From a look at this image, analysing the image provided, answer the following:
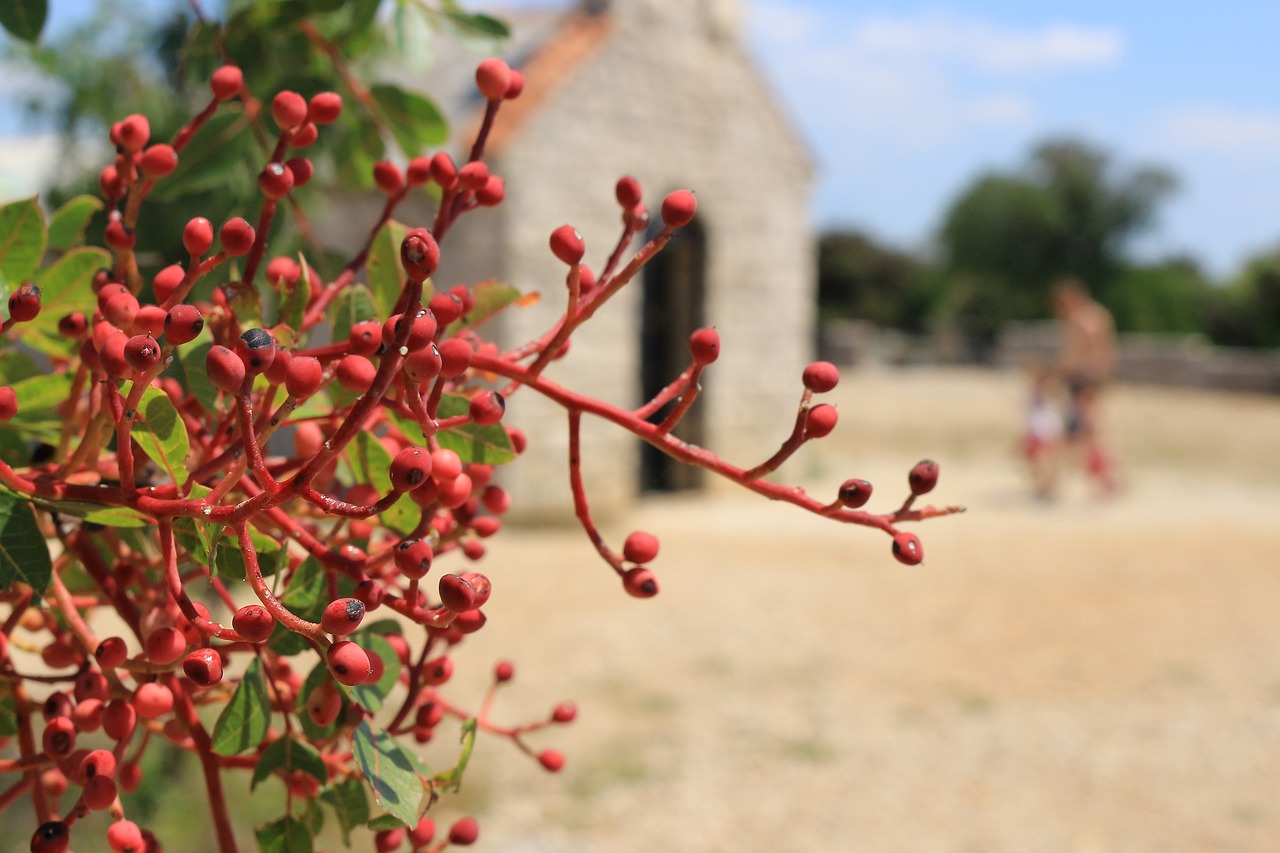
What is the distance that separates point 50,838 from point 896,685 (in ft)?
18.4

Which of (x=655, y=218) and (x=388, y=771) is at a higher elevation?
(x=655, y=218)

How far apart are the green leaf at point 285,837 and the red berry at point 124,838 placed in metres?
0.12

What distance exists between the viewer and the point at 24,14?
3.26 feet

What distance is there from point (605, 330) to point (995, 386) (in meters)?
15.1

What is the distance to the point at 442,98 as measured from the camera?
30.3 ft

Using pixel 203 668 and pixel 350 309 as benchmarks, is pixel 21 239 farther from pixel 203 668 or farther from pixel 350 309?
pixel 203 668

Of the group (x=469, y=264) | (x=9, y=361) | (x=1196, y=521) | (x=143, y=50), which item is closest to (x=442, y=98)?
(x=469, y=264)

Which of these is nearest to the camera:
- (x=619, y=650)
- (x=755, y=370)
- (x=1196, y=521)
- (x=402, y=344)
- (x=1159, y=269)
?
(x=402, y=344)

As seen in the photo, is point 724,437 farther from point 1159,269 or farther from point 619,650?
point 1159,269

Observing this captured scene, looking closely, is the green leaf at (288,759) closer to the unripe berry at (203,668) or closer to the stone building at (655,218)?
the unripe berry at (203,668)

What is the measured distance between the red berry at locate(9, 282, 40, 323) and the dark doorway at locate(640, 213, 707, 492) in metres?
9.58

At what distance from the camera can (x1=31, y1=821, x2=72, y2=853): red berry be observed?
602 millimetres

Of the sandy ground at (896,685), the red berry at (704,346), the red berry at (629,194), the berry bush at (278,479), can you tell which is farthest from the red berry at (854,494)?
the sandy ground at (896,685)

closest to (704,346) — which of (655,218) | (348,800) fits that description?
(348,800)
